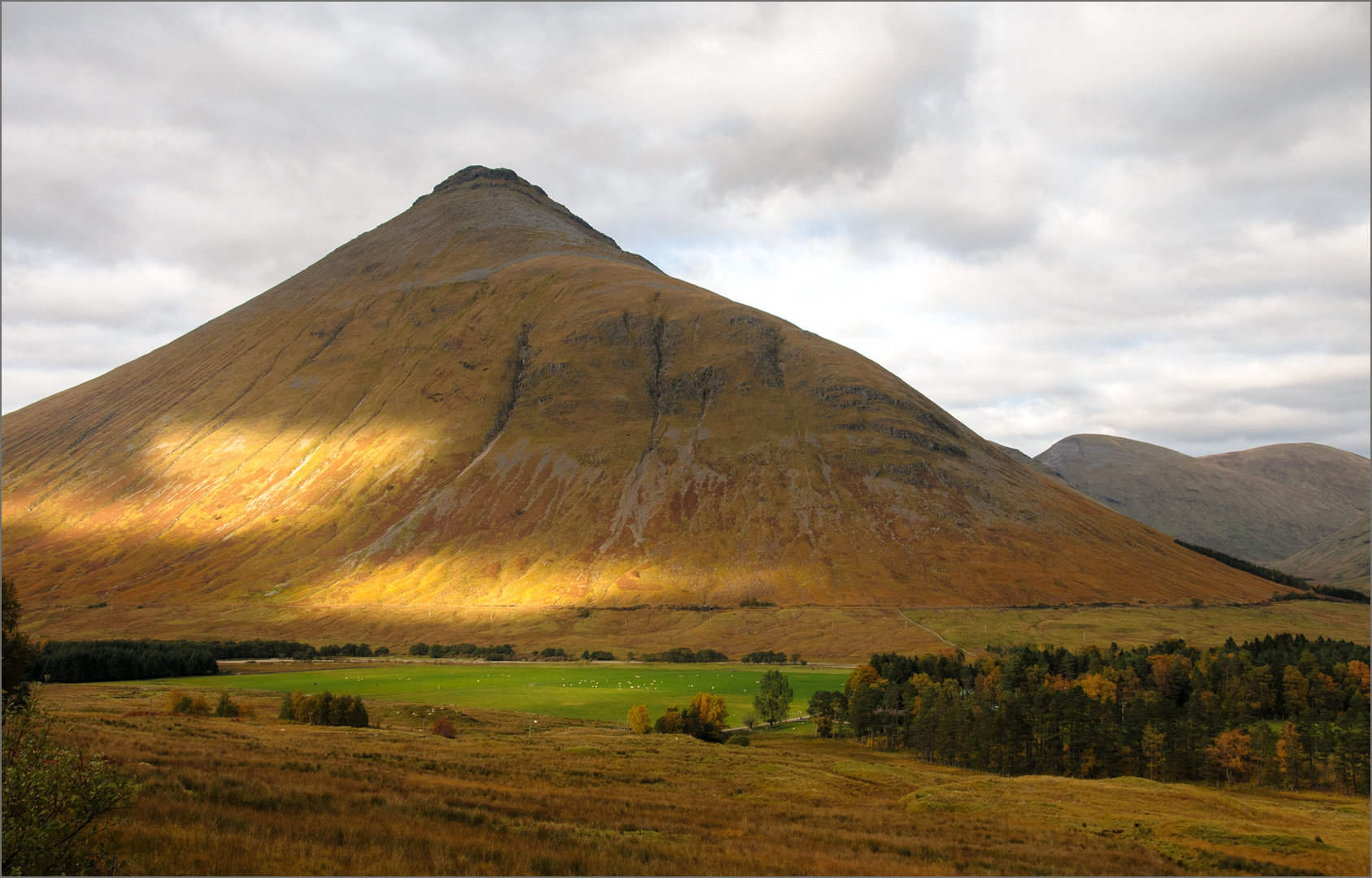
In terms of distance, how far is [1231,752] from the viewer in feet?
269

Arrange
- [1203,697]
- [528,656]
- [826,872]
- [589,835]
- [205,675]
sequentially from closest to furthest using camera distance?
[826,872] → [589,835] → [1203,697] → [205,675] → [528,656]

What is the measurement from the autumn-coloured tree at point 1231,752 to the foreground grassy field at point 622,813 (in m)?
8.43

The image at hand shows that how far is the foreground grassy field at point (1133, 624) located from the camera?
151250mm

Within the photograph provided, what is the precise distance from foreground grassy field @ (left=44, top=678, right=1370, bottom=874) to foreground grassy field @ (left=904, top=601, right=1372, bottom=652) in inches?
3185

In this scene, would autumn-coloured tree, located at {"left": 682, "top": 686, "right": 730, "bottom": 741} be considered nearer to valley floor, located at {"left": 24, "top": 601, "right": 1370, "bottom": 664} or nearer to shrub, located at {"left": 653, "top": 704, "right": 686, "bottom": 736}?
shrub, located at {"left": 653, "top": 704, "right": 686, "bottom": 736}

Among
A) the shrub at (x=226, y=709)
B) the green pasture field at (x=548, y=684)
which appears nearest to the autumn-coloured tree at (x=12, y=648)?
the shrub at (x=226, y=709)

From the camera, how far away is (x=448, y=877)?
844 inches

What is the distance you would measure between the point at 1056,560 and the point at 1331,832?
15448 centimetres

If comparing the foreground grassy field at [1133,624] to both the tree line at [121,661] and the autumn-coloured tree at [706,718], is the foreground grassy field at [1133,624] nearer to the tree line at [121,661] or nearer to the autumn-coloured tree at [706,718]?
the autumn-coloured tree at [706,718]

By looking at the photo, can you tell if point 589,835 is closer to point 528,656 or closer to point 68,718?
point 68,718

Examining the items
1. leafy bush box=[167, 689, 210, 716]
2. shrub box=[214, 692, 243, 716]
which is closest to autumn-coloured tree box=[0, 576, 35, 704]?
shrub box=[214, 692, 243, 716]

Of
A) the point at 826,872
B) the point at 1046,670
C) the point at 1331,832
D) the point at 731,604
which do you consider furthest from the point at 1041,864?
the point at 731,604

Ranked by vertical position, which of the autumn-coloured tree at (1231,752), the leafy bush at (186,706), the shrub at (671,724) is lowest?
the autumn-coloured tree at (1231,752)

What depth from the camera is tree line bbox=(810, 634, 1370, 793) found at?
82812 millimetres
